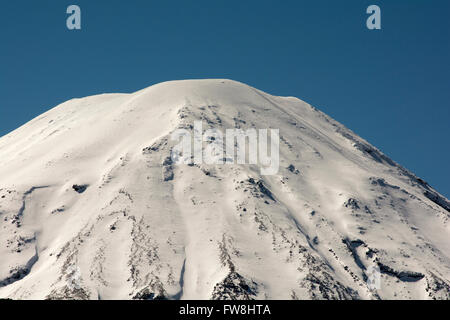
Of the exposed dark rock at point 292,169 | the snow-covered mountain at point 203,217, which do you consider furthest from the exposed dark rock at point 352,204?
the exposed dark rock at point 292,169

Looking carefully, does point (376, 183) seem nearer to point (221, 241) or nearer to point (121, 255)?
point (221, 241)

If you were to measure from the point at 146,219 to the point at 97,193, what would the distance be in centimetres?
1191

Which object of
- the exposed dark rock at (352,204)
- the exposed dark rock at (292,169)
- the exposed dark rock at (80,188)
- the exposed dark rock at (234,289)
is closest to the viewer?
the exposed dark rock at (234,289)

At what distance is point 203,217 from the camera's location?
299ft

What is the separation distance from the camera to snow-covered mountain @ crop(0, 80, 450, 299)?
7875cm

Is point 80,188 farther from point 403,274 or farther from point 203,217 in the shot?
point 403,274

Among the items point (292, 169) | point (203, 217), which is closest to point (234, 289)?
point (203, 217)

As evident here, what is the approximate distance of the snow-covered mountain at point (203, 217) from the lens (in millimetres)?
78750

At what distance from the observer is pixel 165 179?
329 ft

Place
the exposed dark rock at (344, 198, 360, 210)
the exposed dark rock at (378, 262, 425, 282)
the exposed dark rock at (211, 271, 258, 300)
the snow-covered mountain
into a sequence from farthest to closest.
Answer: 1. the exposed dark rock at (344, 198, 360, 210)
2. the exposed dark rock at (378, 262, 425, 282)
3. the snow-covered mountain
4. the exposed dark rock at (211, 271, 258, 300)

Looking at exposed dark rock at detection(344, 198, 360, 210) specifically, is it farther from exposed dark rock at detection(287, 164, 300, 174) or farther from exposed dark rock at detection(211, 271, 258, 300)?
exposed dark rock at detection(211, 271, 258, 300)

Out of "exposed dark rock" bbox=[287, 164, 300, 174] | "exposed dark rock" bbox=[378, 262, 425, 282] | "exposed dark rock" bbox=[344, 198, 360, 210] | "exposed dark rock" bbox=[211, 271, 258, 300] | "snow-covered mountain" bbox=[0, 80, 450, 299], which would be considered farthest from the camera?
Answer: "exposed dark rock" bbox=[287, 164, 300, 174]

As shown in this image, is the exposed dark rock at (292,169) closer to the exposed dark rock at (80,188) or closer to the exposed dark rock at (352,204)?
the exposed dark rock at (352,204)

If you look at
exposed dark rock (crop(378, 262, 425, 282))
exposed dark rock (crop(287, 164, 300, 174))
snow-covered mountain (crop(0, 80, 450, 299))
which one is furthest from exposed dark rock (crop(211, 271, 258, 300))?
exposed dark rock (crop(287, 164, 300, 174))
